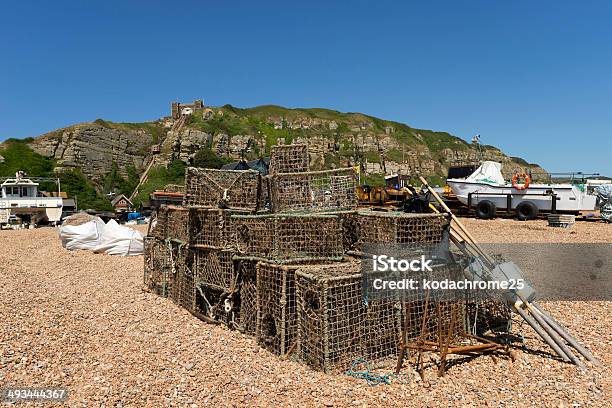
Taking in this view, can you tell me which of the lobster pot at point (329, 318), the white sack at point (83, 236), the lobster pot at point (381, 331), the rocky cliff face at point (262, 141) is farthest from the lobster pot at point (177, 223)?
the rocky cliff face at point (262, 141)

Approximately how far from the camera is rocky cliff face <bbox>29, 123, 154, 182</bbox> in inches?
2525

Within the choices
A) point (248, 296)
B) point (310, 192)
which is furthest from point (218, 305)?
point (310, 192)

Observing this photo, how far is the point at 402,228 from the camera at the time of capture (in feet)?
20.2

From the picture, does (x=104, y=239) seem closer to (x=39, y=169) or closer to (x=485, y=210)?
(x=485, y=210)

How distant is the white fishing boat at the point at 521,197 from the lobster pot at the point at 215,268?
18.8m

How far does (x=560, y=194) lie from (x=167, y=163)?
2440 inches

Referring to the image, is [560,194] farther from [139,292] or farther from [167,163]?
[167,163]

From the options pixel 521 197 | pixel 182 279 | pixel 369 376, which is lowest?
pixel 369 376

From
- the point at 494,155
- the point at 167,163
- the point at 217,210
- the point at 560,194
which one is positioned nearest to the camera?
the point at 217,210

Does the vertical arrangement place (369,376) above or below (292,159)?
below

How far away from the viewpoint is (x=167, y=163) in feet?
235

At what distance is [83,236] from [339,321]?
14509 millimetres

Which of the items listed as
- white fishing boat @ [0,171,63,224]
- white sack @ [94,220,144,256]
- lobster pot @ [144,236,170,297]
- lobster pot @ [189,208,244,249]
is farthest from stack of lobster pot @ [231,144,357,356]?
white fishing boat @ [0,171,63,224]

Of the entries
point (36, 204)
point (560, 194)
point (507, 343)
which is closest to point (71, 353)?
point (507, 343)
